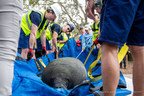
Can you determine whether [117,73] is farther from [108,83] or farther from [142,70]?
[142,70]

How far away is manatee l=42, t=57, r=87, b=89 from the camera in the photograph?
2.36 metres

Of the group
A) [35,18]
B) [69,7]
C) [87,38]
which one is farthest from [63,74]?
[69,7]

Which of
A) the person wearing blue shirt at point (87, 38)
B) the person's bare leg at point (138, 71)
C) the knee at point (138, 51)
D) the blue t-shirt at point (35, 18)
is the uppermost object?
the blue t-shirt at point (35, 18)

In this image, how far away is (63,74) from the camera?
2412mm

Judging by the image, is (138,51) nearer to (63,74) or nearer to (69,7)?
(63,74)

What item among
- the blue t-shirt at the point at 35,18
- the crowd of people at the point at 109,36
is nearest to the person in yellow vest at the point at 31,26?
the blue t-shirt at the point at 35,18

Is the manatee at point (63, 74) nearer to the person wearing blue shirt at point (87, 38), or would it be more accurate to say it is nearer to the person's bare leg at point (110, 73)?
the person's bare leg at point (110, 73)

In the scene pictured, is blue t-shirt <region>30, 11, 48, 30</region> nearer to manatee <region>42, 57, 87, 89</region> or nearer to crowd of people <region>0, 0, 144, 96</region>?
manatee <region>42, 57, 87, 89</region>

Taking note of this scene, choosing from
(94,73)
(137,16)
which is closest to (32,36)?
(94,73)

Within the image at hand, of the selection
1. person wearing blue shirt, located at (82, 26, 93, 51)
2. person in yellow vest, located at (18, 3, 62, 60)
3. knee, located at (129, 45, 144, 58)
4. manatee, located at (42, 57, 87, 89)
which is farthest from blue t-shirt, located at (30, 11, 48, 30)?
person wearing blue shirt, located at (82, 26, 93, 51)

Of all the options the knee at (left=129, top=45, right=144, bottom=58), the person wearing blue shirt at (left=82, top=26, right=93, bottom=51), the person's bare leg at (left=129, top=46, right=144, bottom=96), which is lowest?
the person wearing blue shirt at (left=82, top=26, right=93, bottom=51)

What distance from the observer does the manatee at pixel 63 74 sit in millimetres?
2363

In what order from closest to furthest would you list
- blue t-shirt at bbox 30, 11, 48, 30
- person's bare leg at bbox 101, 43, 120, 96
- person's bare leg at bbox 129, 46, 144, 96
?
person's bare leg at bbox 101, 43, 120, 96, person's bare leg at bbox 129, 46, 144, 96, blue t-shirt at bbox 30, 11, 48, 30

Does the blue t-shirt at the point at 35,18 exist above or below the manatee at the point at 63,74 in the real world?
above
